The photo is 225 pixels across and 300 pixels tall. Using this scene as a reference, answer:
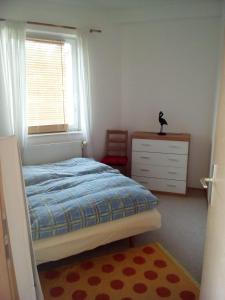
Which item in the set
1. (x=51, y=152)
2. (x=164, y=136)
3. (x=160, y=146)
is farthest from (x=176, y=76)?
(x=51, y=152)

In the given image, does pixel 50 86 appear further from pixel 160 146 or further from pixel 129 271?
pixel 129 271

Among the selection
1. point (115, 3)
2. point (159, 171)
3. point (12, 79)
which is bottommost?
point (159, 171)

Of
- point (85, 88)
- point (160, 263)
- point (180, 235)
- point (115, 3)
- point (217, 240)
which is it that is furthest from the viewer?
point (85, 88)

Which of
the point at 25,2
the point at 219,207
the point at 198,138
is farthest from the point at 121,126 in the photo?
the point at 219,207

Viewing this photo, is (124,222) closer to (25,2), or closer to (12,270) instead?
(12,270)

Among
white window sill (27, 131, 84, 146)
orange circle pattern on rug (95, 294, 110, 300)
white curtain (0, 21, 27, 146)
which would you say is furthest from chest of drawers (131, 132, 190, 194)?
orange circle pattern on rug (95, 294, 110, 300)

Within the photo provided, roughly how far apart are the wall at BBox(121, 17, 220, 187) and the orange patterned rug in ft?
6.49

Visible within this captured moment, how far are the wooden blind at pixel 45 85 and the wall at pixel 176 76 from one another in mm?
1001

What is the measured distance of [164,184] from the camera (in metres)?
3.60

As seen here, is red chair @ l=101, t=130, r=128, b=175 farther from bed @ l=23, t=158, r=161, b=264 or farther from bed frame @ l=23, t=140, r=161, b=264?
bed frame @ l=23, t=140, r=161, b=264

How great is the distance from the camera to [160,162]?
3566mm

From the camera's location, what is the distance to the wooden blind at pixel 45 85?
332 cm

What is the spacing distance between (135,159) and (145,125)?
1.95 ft

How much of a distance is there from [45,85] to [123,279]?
2597 millimetres
